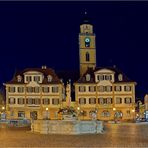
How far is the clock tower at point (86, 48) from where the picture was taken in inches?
2702

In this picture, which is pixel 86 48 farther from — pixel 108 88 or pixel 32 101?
pixel 32 101

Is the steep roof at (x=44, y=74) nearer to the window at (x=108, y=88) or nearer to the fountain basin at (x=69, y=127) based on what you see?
the window at (x=108, y=88)

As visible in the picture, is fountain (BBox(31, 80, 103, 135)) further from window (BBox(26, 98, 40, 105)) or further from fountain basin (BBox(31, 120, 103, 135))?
window (BBox(26, 98, 40, 105))

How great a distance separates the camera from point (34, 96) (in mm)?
65000

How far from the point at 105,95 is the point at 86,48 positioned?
8490 millimetres

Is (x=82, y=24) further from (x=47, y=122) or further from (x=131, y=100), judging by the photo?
(x=47, y=122)

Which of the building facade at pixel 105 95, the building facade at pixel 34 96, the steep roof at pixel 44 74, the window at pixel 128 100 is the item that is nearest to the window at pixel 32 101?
the building facade at pixel 34 96

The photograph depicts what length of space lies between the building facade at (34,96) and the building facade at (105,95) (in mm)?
2935

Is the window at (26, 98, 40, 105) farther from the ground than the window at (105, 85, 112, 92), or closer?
closer

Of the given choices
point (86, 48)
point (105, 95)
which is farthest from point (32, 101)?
point (86, 48)

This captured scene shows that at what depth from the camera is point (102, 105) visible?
211ft

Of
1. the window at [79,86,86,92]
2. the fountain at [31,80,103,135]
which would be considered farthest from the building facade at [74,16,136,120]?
the fountain at [31,80,103,135]

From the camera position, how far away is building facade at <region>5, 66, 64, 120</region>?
64625 mm

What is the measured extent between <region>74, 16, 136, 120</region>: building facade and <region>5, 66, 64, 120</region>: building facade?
2935 mm
